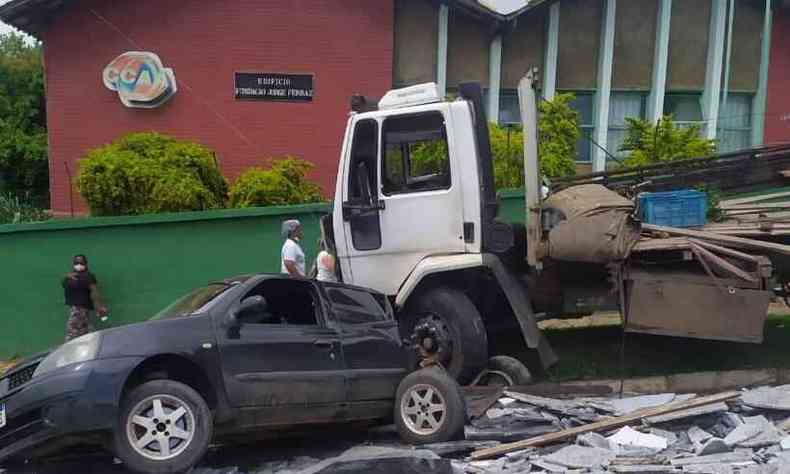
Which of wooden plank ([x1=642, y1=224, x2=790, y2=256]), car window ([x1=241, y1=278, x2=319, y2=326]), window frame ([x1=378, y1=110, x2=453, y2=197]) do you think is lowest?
car window ([x1=241, y1=278, x2=319, y2=326])

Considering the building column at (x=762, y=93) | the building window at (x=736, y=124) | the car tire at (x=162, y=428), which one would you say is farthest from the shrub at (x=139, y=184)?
the building column at (x=762, y=93)

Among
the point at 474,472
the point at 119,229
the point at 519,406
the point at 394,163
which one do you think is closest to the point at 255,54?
the point at 119,229

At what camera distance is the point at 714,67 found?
17766 millimetres

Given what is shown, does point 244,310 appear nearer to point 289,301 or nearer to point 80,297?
point 289,301

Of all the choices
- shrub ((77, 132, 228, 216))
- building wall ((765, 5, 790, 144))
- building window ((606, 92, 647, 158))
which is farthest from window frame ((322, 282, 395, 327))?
building wall ((765, 5, 790, 144))

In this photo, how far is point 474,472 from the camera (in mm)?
6008

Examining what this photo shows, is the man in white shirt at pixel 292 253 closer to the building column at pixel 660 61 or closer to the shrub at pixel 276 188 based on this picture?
the shrub at pixel 276 188

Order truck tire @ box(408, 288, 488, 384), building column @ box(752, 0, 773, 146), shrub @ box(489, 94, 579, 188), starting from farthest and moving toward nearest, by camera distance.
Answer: building column @ box(752, 0, 773, 146), shrub @ box(489, 94, 579, 188), truck tire @ box(408, 288, 488, 384)

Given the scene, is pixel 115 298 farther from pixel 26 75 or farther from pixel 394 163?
pixel 26 75

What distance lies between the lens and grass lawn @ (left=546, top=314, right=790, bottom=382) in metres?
8.94

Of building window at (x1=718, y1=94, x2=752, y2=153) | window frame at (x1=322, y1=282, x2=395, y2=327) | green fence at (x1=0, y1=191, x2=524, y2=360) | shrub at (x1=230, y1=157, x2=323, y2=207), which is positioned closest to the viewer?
window frame at (x1=322, y1=282, x2=395, y2=327)

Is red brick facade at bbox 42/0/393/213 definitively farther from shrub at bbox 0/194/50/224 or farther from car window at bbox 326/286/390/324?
car window at bbox 326/286/390/324

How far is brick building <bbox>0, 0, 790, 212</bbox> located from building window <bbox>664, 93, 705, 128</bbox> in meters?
0.44

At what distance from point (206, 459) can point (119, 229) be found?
5374mm
